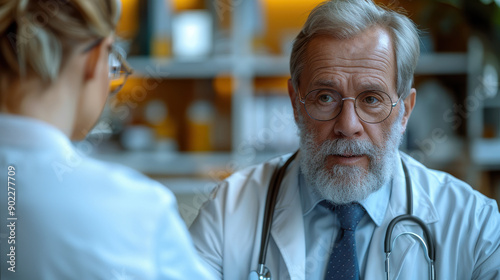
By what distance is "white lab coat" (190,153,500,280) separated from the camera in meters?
1.11

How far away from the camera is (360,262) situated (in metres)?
1.14

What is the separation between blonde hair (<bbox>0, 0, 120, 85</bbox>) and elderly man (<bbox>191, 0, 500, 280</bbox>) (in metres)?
0.62

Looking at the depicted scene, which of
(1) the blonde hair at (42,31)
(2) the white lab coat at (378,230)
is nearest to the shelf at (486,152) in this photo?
(2) the white lab coat at (378,230)

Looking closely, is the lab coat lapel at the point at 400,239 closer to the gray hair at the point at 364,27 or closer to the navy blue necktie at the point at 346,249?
the navy blue necktie at the point at 346,249

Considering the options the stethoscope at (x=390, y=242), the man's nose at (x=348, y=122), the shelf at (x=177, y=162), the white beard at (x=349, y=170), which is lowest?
the shelf at (x=177, y=162)

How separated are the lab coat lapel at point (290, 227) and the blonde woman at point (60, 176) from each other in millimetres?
464

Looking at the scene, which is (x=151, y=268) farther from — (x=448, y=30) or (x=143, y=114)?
(x=448, y=30)

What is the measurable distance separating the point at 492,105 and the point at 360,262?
1.69 metres

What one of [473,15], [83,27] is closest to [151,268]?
[83,27]

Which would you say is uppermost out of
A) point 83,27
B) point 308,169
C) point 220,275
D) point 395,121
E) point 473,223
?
point 83,27

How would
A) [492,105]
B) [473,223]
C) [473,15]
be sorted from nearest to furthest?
[473,223], [473,15], [492,105]

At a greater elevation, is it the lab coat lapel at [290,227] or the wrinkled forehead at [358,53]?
the wrinkled forehead at [358,53]

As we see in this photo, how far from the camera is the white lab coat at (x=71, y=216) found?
25.8 inches

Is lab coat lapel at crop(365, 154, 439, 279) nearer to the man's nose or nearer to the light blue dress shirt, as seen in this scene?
the light blue dress shirt
